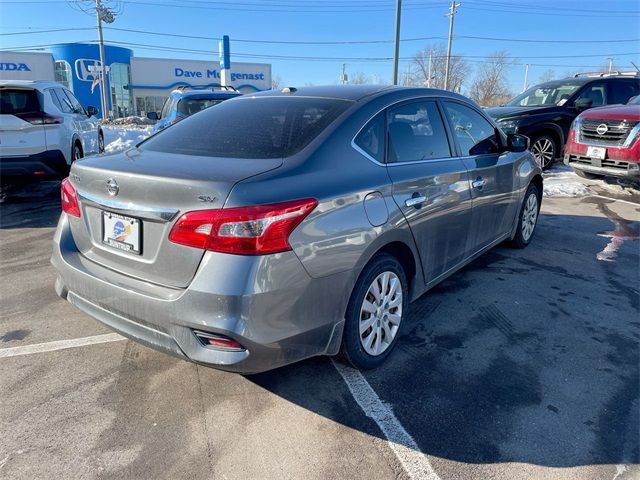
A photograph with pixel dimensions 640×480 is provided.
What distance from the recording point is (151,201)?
7.58ft

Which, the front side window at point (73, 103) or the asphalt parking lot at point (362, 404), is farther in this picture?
the front side window at point (73, 103)

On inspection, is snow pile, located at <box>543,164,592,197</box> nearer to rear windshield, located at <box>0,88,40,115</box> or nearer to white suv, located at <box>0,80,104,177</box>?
white suv, located at <box>0,80,104,177</box>

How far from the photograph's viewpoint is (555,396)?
110 inches

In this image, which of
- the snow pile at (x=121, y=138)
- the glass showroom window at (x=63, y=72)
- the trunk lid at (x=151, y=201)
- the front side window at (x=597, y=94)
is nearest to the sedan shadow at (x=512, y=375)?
the trunk lid at (x=151, y=201)

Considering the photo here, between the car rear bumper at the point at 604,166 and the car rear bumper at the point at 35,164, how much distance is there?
847 centimetres

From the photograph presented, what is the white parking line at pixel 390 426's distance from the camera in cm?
224

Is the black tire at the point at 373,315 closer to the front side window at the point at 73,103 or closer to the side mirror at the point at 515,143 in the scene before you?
the side mirror at the point at 515,143

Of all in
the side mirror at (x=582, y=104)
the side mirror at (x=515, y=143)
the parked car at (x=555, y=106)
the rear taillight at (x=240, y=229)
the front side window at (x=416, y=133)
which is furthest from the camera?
the side mirror at (x=582, y=104)

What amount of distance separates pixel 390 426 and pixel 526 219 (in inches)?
142

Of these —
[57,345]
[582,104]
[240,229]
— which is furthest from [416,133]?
[582,104]

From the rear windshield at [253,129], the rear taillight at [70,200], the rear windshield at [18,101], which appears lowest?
the rear taillight at [70,200]

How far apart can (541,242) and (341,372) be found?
3.83 m

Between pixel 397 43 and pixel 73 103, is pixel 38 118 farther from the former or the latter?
pixel 397 43

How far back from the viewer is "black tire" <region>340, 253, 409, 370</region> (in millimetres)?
2703
